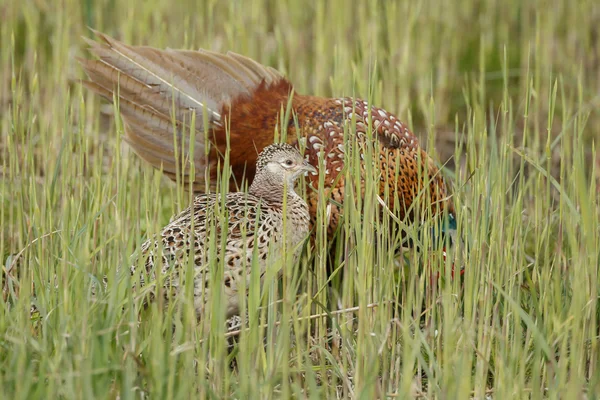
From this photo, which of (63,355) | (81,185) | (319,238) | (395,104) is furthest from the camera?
(395,104)

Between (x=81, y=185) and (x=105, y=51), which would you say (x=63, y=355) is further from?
(x=105, y=51)

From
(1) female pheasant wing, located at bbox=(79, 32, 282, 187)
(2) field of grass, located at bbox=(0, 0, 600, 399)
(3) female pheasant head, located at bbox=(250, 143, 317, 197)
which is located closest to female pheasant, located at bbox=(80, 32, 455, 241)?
(1) female pheasant wing, located at bbox=(79, 32, 282, 187)

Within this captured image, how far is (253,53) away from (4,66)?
1.18 metres

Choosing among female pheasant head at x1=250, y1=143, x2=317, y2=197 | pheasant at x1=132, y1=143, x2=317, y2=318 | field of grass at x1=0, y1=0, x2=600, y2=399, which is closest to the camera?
field of grass at x1=0, y1=0, x2=600, y2=399

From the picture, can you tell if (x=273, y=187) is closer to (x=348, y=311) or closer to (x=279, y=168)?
(x=279, y=168)

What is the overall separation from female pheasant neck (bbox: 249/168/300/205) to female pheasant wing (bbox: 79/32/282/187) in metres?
0.35

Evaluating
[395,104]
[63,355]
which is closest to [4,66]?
[395,104]

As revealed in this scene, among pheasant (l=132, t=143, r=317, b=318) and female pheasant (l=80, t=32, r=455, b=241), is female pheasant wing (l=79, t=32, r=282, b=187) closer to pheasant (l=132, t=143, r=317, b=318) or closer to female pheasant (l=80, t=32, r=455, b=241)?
female pheasant (l=80, t=32, r=455, b=241)

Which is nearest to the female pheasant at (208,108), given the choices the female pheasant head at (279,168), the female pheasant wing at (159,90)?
the female pheasant wing at (159,90)

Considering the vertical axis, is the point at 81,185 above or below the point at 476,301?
above

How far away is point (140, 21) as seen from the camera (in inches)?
162

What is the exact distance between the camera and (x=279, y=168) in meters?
2.80

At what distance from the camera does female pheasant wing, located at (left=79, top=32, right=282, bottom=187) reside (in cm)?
317

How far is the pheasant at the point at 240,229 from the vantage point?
98.1 inches
